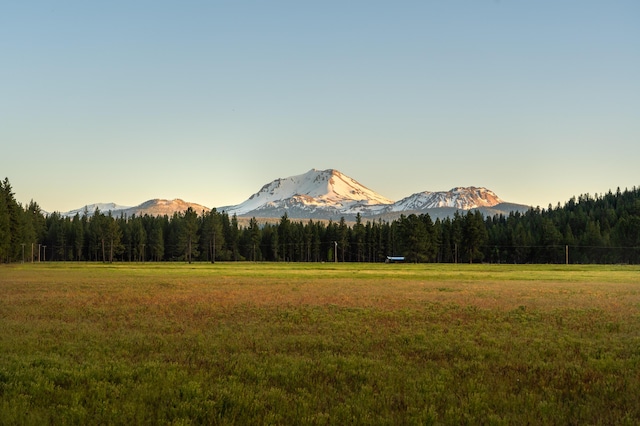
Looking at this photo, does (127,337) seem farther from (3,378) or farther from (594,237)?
(594,237)

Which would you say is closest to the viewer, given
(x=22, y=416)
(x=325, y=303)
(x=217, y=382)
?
(x=22, y=416)

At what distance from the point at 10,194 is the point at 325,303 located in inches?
5094

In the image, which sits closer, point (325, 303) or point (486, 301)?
point (325, 303)

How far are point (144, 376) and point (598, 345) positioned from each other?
15.3 m

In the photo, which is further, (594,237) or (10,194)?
(594,237)

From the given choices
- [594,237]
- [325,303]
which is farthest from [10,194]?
[594,237]

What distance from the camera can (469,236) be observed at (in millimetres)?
195750

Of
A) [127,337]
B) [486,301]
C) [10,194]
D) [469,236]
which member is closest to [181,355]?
[127,337]

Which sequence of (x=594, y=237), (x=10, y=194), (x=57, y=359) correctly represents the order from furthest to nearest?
1. (x=594, y=237)
2. (x=10, y=194)
3. (x=57, y=359)

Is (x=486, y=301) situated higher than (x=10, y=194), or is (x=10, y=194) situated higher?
(x=10, y=194)

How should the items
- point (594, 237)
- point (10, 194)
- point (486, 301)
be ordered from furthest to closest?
1. point (594, 237)
2. point (10, 194)
3. point (486, 301)

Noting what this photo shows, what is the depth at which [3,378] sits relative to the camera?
14.0 metres

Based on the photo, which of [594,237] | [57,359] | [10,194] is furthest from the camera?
[594,237]

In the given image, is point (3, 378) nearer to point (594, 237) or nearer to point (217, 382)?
point (217, 382)
